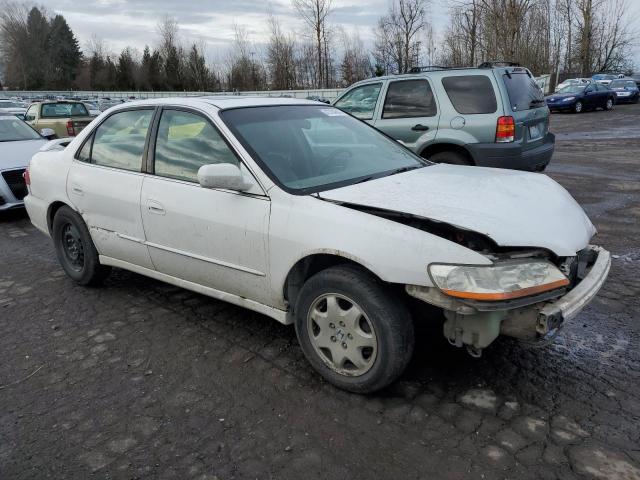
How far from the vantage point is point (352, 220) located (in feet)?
9.41

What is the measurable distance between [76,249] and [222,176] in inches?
93.4

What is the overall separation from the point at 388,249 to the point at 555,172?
8894 mm

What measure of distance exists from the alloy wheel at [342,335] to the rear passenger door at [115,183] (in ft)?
5.48

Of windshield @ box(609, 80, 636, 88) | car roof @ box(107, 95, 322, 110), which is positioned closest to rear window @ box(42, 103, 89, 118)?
car roof @ box(107, 95, 322, 110)

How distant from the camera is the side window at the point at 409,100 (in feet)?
24.0

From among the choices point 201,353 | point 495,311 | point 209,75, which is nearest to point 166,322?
point 201,353

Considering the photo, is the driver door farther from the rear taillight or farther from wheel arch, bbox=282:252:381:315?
the rear taillight

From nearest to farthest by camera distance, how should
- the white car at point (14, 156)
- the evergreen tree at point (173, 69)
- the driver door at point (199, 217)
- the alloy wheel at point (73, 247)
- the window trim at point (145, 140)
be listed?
the driver door at point (199, 217) < the window trim at point (145, 140) < the alloy wheel at point (73, 247) < the white car at point (14, 156) < the evergreen tree at point (173, 69)

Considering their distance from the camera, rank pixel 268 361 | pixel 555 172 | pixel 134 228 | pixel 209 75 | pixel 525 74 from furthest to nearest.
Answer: pixel 209 75, pixel 555 172, pixel 525 74, pixel 134 228, pixel 268 361

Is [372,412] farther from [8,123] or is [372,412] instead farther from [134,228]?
[8,123]

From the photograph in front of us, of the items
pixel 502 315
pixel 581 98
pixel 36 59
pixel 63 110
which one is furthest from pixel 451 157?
pixel 36 59

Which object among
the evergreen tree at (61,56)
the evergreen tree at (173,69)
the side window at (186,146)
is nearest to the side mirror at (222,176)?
the side window at (186,146)

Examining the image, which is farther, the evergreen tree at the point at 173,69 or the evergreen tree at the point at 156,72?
the evergreen tree at the point at 156,72

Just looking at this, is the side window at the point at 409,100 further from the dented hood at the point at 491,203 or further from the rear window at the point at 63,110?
the rear window at the point at 63,110
